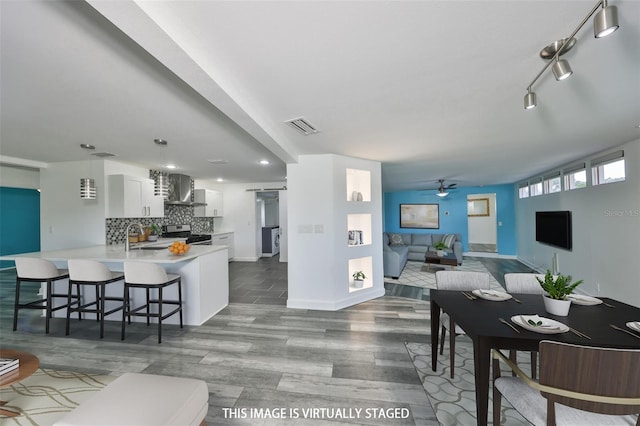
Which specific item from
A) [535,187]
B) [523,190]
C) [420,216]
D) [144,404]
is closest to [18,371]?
[144,404]

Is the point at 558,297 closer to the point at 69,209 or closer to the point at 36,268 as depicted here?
the point at 36,268

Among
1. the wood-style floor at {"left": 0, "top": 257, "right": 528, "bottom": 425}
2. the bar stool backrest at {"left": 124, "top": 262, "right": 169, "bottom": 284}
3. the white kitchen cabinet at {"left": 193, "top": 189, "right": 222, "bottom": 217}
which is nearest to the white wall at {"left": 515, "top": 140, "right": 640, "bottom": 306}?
the wood-style floor at {"left": 0, "top": 257, "right": 528, "bottom": 425}

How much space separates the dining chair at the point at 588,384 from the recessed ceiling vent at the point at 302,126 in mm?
2355

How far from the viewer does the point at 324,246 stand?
3877 mm

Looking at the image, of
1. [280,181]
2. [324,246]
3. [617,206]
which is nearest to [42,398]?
[324,246]

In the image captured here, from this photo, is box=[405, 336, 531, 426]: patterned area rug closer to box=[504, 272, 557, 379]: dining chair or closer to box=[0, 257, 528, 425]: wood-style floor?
box=[0, 257, 528, 425]: wood-style floor

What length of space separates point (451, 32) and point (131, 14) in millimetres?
1516

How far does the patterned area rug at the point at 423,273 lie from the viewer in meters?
5.24

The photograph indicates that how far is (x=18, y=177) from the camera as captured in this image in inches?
240

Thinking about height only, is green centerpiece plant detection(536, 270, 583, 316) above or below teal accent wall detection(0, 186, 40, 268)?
below

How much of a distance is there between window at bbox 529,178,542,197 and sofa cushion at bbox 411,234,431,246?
2958mm

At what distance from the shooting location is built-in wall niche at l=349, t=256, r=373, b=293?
4285mm

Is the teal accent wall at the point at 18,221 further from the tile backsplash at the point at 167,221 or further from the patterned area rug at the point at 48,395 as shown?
the patterned area rug at the point at 48,395

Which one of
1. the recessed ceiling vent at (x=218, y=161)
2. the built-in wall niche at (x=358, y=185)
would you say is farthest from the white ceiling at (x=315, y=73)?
the recessed ceiling vent at (x=218, y=161)
